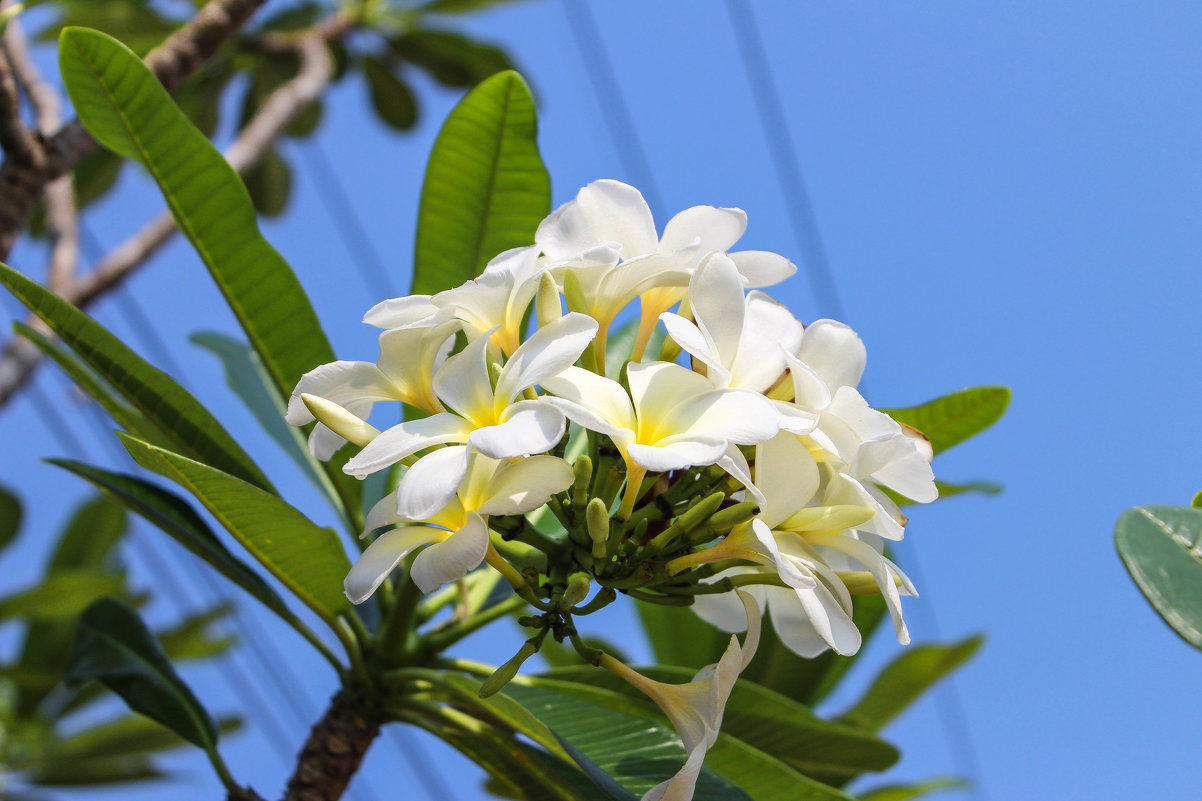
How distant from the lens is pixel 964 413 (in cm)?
123

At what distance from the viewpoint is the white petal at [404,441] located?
0.67 m

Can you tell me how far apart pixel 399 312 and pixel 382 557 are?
8.5 inches

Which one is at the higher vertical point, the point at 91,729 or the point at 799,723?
the point at 799,723

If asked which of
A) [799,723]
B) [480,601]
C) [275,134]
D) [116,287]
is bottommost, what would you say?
[799,723]

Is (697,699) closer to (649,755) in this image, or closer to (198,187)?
(649,755)

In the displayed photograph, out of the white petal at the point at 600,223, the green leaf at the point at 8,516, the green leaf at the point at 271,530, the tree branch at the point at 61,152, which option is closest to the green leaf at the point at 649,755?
the green leaf at the point at 271,530

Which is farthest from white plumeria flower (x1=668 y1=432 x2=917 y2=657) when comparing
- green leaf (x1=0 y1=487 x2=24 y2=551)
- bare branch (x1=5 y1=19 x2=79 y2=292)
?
green leaf (x1=0 y1=487 x2=24 y2=551)

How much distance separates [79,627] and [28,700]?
232 cm

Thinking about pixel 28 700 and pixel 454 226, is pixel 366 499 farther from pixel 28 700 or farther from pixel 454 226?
pixel 28 700

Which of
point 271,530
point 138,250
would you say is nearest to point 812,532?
point 271,530

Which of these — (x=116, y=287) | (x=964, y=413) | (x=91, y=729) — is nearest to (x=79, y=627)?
(x=964, y=413)

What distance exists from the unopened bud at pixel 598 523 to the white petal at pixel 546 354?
0.10m

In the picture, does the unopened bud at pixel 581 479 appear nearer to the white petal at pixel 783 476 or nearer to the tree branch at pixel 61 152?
the white petal at pixel 783 476

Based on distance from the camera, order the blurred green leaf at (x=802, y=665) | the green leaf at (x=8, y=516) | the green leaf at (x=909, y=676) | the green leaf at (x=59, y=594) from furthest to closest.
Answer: the green leaf at (x=8, y=516) → the green leaf at (x=59, y=594) → the green leaf at (x=909, y=676) → the blurred green leaf at (x=802, y=665)
